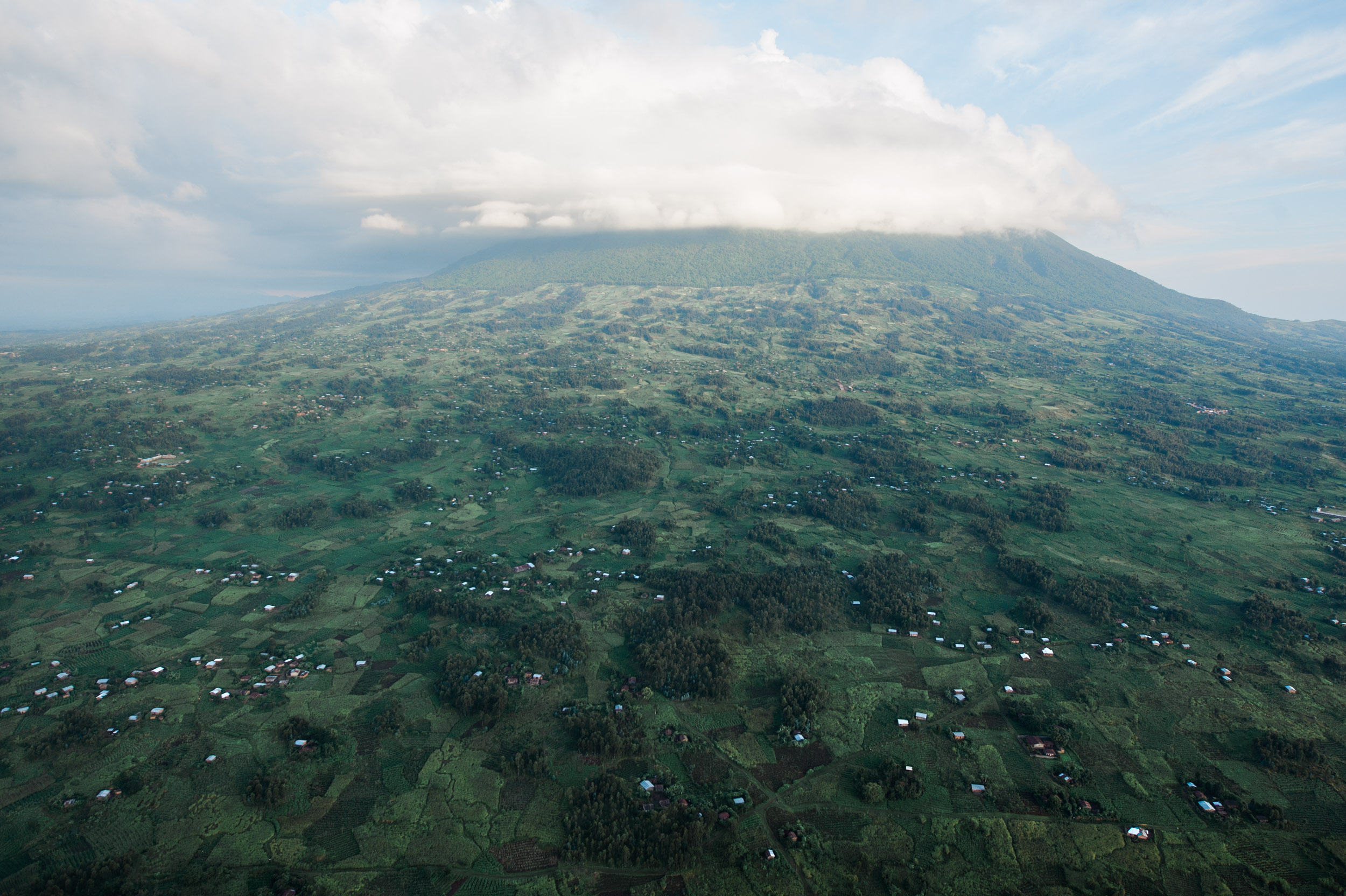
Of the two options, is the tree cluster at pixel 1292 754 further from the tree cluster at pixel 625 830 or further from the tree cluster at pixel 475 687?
the tree cluster at pixel 475 687

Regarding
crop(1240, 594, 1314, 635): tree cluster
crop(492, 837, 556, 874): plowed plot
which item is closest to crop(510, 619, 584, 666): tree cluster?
crop(492, 837, 556, 874): plowed plot

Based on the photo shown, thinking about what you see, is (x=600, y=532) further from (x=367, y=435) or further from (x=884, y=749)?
(x=367, y=435)

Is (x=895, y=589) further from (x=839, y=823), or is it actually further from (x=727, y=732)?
(x=839, y=823)

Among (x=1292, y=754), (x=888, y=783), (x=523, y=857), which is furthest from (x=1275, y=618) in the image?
(x=523, y=857)

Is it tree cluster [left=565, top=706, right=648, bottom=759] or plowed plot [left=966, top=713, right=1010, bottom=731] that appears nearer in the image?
tree cluster [left=565, top=706, right=648, bottom=759]

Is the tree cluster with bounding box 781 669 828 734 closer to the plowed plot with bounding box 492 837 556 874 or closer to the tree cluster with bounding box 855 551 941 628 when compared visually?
the tree cluster with bounding box 855 551 941 628

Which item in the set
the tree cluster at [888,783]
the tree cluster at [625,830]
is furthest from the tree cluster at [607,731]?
the tree cluster at [888,783]
